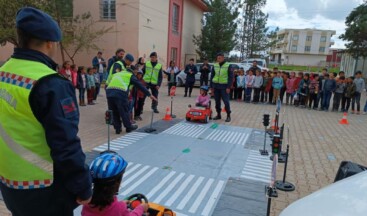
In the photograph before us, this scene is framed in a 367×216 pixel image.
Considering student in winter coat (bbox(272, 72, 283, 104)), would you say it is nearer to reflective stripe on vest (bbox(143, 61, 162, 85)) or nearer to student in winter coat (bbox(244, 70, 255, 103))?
student in winter coat (bbox(244, 70, 255, 103))

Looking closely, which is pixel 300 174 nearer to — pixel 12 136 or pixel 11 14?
pixel 12 136

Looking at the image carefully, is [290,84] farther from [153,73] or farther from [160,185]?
[160,185]

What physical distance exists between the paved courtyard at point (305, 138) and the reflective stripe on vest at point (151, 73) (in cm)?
119

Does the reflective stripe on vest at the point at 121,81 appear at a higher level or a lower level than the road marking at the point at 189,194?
higher

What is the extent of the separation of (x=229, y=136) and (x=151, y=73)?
3660 mm

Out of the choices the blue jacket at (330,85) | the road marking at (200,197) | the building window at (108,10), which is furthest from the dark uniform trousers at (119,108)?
the building window at (108,10)

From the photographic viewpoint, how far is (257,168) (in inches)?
220

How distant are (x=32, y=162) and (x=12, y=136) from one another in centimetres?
21

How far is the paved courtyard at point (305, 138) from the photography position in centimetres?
521

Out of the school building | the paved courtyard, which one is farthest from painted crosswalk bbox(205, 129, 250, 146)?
the school building

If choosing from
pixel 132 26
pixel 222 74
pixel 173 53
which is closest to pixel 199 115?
pixel 222 74

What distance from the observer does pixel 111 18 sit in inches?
802

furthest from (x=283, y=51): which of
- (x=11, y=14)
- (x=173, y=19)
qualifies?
(x=11, y=14)

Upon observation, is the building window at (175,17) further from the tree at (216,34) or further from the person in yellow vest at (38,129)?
the person in yellow vest at (38,129)
